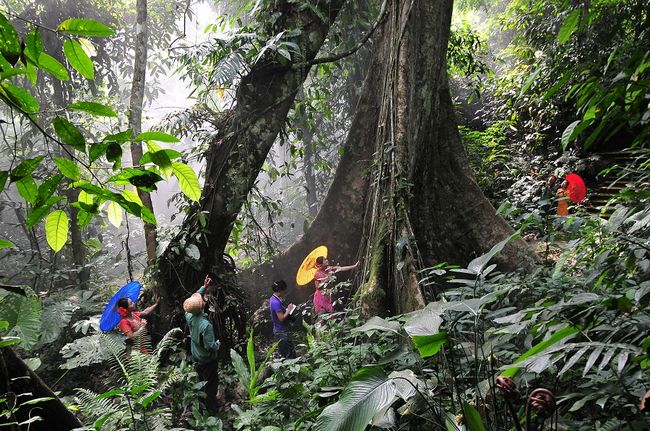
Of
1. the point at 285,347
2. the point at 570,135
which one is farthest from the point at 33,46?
the point at 285,347

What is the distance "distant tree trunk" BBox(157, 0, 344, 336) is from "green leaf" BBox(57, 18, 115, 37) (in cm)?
331

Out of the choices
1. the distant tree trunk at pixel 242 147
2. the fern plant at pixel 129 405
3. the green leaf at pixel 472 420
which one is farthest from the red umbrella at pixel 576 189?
the fern plant at pixel 129 405

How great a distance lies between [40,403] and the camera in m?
1.65

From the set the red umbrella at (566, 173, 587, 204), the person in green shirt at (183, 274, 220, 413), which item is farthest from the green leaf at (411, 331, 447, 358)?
the red umbrella at (566, 173, 587, 204)

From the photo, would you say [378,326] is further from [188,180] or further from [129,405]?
[129,405]

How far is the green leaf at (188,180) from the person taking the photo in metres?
1.19

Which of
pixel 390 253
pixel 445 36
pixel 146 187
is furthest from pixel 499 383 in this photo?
pixel 445 36

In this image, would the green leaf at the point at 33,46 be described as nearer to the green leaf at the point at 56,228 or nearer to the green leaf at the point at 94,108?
the green leaf at the point at 94,108

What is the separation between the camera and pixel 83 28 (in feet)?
3.00

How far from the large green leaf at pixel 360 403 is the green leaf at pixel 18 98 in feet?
3.28

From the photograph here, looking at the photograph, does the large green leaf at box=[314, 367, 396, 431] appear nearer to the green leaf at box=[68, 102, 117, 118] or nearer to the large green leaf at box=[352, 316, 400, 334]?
the large green leaf at box=[352, 316, 400, 334]

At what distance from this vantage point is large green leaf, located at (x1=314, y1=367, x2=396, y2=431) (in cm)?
108

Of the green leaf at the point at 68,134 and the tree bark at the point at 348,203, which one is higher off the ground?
the tree bark at the point at 348,203

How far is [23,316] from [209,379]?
1644 millimetres
